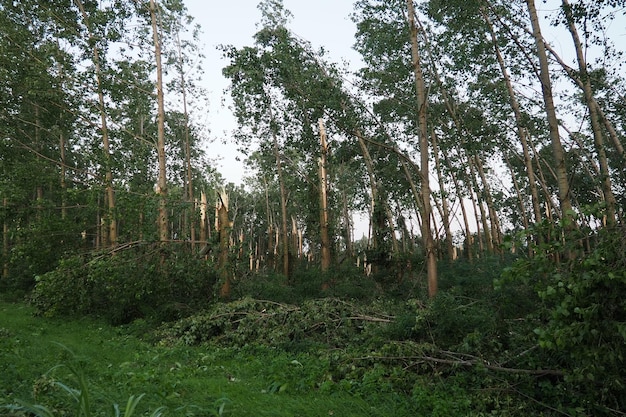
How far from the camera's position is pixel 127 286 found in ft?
32.0

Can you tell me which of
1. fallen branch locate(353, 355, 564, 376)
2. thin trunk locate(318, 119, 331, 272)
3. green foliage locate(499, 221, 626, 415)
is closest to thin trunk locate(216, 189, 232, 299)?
thin trunk locate(318, 119, 331, 272)

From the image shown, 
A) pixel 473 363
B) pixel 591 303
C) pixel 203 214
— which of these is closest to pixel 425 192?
pixel 473 363

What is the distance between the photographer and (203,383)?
17.1 ft

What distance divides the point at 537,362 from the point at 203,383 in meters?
4.36

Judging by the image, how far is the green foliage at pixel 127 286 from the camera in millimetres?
9414

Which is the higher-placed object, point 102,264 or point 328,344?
point 102,264

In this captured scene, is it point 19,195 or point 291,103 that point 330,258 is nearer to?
point 291,103

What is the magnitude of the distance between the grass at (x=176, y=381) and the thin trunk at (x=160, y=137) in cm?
413

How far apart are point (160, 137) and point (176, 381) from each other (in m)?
8.84

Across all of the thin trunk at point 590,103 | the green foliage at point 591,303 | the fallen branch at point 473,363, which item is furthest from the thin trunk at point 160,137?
the thin trunk at point 590,103

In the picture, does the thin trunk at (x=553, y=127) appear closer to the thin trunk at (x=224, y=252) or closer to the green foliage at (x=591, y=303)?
the green foliage at (x=591, y=303)

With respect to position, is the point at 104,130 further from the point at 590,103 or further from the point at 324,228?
the point at 590,103

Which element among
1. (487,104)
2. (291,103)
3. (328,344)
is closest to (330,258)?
(291,103)

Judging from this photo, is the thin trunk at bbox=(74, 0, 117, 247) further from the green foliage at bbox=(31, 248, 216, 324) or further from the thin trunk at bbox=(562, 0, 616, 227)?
the thin trunk at bbox=(562, 0, 616, 227)
